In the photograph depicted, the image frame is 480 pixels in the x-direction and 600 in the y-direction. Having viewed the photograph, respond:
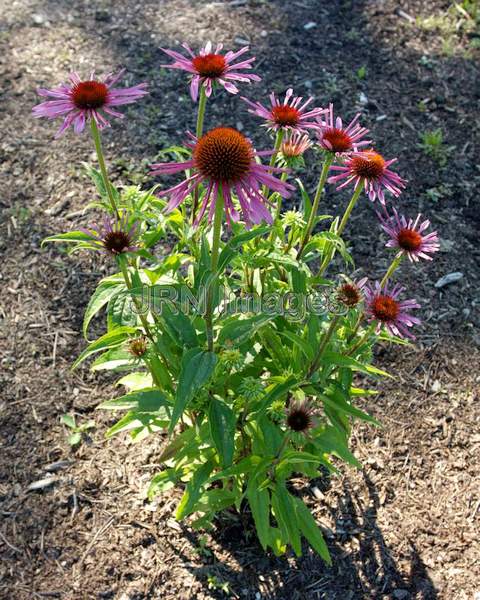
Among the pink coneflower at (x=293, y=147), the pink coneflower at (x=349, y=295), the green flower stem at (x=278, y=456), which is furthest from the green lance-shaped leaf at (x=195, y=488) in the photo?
the pink coneflower at (x=293, y=147)

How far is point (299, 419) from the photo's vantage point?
76.6 inches

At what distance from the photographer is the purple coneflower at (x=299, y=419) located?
194 cm

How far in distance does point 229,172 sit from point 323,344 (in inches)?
27.7

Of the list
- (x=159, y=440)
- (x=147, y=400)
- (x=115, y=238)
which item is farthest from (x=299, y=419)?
(x=159, y=440)

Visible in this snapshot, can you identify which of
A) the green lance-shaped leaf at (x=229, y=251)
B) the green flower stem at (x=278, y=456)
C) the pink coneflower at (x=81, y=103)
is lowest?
the green flower stem at (x=278, y=456)

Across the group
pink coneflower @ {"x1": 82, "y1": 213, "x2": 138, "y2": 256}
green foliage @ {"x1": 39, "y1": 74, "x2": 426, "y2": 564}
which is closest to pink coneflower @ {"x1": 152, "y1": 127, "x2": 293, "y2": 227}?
green foliage @ {"x1": 39, "y1": 74, "x2": 426, "y2": 564}

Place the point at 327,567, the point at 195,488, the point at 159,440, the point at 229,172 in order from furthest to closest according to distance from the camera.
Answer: the point at 159,440, the point at 327,567, the point at 195,488, the point at 229,172

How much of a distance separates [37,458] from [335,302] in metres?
1.71

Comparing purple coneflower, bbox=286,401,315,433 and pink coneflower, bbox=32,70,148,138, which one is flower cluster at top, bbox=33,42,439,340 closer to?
pink coneflower, bbox=32,70,148,138

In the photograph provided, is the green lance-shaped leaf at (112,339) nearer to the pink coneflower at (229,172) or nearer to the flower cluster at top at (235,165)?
the flower cluster at top at (235,165)

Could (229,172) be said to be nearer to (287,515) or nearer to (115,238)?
(115,238)

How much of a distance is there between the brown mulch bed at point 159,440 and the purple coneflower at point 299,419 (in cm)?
96

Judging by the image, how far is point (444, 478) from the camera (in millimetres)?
2947

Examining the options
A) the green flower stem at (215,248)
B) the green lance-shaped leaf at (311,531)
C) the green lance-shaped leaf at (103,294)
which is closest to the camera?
the green flower stem at (215,248)
